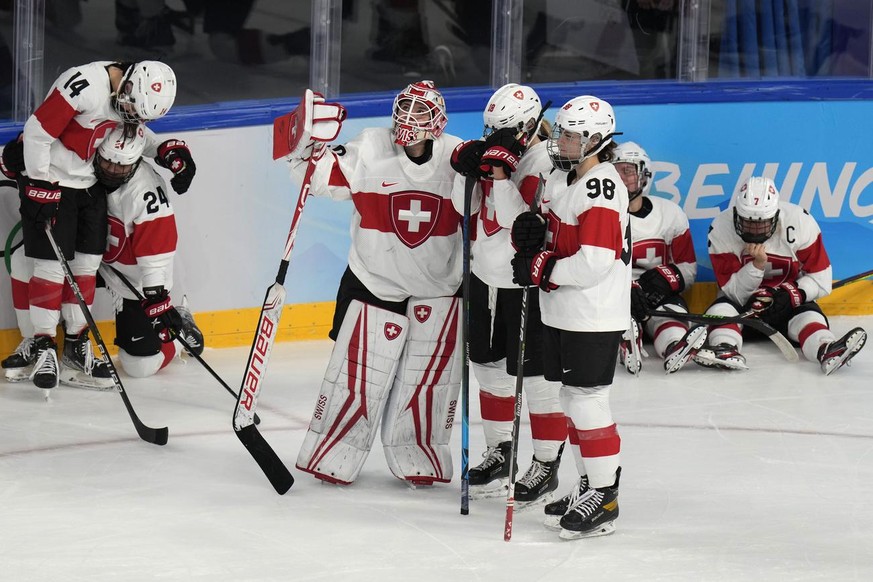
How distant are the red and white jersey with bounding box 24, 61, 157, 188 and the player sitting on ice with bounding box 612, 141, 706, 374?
7.26ft

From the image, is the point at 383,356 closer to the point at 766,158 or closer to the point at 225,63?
the point at 225,63

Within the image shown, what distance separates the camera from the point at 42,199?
496 centimetres

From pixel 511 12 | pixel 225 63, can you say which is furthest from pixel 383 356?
pixel 511 12

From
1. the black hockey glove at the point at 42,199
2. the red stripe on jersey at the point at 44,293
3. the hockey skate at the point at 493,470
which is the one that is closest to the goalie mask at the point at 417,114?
the hockey skate at the point at 493,470

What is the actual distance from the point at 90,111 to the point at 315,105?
149cm

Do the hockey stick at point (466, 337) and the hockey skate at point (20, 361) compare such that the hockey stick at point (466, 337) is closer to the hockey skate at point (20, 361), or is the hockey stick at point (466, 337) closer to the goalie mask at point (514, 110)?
the goalie mask at point (514, 110)

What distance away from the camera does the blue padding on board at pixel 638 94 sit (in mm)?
5914

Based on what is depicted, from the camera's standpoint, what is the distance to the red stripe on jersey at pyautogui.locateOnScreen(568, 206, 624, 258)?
348 cm

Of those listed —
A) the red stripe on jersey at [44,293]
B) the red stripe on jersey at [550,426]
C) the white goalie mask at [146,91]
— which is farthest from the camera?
the red stripe on jersey at [44,293]

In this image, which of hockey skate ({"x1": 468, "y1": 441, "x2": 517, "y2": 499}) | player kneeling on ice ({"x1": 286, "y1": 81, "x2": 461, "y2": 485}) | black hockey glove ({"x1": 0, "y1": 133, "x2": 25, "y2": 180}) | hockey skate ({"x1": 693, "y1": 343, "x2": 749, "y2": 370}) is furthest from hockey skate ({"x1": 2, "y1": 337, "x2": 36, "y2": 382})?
hockey skate ({"x1": 693, "y1": 343, "x2": 749, "y2": 370})

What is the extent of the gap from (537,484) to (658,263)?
2.42 m

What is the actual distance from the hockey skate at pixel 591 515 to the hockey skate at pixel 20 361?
2503mm

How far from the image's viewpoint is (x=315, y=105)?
3.84 metres

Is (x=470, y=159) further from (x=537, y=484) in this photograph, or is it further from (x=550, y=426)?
(x=537, y=484)
